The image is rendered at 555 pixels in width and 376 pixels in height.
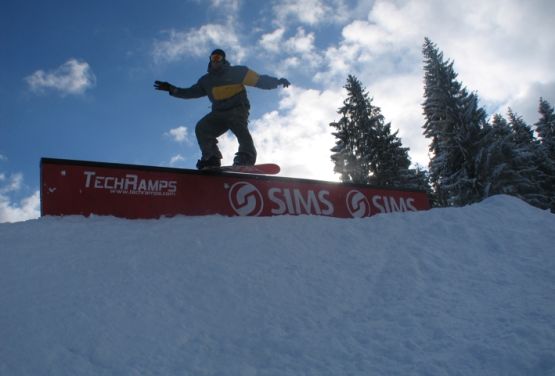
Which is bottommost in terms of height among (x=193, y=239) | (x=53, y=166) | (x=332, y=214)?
(x=193, y=239)

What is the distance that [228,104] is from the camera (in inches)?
272

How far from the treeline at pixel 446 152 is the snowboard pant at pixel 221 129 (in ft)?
55.7

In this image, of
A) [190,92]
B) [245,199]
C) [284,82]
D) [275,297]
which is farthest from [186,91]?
[275,297]

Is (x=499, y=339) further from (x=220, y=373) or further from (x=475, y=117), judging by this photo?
(x=475, y=117)

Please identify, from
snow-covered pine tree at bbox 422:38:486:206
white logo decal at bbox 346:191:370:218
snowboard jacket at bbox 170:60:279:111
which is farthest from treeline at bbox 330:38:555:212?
snowboard jacket at bbox 170:60:279:111

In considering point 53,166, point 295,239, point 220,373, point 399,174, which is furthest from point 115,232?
point 399,174

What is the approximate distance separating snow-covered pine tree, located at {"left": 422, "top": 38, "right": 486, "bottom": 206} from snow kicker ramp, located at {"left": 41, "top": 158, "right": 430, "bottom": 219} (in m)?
15.5

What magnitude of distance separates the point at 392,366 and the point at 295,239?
265 cm

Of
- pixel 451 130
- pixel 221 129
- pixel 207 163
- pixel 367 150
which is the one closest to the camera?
pixel 207 163

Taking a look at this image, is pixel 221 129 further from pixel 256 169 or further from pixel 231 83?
pixel 256 169

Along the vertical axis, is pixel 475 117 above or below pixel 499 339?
above

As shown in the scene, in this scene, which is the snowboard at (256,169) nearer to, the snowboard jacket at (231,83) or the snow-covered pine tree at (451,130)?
the snowboard jacket at (231,83)

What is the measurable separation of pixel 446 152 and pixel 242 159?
1897cm

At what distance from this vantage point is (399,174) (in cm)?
2527
